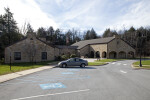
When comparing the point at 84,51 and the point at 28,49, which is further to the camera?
the point at 84,51

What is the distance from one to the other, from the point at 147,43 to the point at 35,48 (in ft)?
178

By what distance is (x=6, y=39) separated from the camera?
39438 millimetres

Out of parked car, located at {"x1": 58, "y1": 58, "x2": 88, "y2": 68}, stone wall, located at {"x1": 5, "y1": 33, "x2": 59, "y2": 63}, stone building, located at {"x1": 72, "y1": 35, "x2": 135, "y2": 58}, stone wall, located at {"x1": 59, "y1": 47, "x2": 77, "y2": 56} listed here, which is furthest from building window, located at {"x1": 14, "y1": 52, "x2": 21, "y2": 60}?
stone building, located at {"x1": 72, "y1": 35, "x2": 135, "y2": 58}

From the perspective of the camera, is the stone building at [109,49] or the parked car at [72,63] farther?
the stone building at [109,49]

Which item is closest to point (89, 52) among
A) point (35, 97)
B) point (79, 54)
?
point (79, 54)

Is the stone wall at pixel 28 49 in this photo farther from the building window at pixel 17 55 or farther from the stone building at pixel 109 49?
the stone building at pixel 109 49

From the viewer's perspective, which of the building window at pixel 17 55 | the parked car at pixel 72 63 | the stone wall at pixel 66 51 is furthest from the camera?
the stone wall at pixel 66 51

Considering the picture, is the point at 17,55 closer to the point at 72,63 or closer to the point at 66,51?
the point at 72,63

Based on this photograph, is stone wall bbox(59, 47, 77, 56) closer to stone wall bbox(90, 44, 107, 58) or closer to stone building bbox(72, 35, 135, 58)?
stone building bbox(72, 35, 135, 58)

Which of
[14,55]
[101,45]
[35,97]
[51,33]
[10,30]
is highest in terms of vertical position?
[51,33]

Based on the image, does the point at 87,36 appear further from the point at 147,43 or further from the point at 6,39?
the point at 6,39

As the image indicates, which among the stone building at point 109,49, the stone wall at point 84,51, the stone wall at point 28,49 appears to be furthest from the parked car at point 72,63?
the stone wall at point 84,51

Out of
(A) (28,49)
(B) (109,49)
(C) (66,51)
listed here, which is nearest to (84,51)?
(C) (66,51)

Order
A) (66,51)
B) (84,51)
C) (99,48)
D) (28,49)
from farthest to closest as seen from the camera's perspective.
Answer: (84,51)
(66,51)
(99,48)
(28,49)
